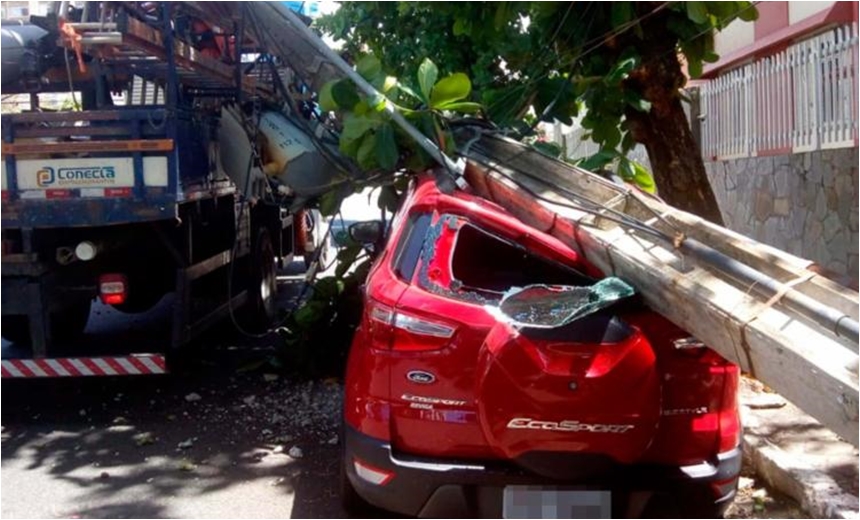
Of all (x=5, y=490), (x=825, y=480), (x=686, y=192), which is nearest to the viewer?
(x=825, y=480)

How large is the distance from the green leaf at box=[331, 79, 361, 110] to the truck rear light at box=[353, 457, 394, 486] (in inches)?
112

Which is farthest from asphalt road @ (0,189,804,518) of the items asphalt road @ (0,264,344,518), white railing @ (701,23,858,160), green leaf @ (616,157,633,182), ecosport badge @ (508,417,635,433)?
white railing @ (701,23,858,160)

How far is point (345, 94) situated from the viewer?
6.26m

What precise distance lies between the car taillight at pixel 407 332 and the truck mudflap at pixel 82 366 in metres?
3.12

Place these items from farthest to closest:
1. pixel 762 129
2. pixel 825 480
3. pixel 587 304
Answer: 1. pixel 762 129
2. pixel 825 480
3. pixel 587 304

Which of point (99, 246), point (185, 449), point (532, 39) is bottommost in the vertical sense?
point (185, 449)

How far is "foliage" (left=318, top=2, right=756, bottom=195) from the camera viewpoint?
6.58 m

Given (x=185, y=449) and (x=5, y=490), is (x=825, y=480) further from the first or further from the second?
(x=5, y=490)

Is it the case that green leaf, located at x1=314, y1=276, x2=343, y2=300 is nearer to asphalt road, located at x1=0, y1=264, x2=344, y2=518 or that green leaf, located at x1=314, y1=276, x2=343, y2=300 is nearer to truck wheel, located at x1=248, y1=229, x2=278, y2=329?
asphalt road, located at x1=0, y1=264, x2=344, y2=518

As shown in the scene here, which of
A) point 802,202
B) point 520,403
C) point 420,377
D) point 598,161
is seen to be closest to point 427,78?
point 598,161

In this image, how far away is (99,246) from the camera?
22.8ft

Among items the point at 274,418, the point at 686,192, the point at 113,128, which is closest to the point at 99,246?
the point at 113,128

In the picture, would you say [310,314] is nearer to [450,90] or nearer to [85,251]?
[85,251]

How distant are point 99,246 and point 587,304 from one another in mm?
4412
